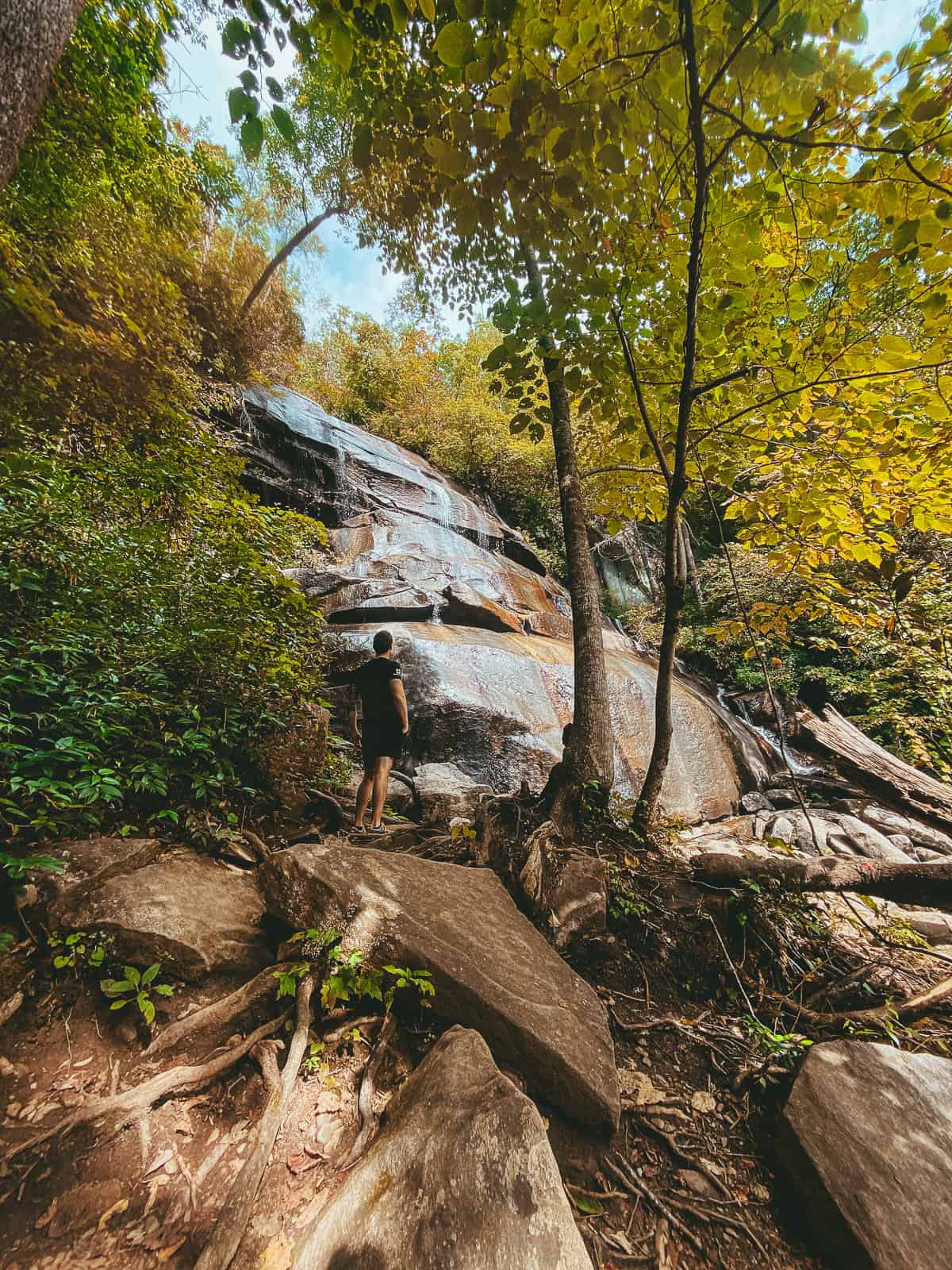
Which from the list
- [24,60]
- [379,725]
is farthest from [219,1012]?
[24,60]

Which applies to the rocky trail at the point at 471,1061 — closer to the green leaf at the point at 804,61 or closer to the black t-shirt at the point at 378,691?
the black t-shirt at the point at 378,691

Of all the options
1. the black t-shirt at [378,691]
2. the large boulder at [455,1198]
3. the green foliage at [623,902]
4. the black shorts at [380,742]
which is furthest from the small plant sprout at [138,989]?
the black t-shirt at [378,691]

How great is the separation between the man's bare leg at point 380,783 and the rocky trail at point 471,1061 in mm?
772

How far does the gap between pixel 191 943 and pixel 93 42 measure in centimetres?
977

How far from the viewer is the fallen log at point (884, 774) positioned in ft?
18.7

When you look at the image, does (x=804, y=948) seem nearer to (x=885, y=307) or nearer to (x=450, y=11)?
(x=885, y=307)

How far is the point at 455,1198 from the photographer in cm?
130

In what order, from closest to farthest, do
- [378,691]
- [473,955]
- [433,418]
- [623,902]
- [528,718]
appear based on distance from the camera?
[473,955]
[623,902]
[378,691]
[528,718]
[433,418]

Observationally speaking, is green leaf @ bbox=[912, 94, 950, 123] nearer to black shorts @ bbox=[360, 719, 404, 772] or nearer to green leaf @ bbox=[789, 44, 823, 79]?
green leaf @ bbox=[789, 44, 823, 79]

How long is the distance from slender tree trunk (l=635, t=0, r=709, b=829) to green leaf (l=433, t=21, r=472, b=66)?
688 millimetres

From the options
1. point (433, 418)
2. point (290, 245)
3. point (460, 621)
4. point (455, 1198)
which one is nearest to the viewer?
point (455, 1198)

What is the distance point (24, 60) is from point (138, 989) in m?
3.87

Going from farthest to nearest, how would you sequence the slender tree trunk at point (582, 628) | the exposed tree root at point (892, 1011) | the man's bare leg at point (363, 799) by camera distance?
the man's bare leg at point (363, 799) → the slender tree trunk at point (582, 628) → the exposed tree root at point (892, 1011)

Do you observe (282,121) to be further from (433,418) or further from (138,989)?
(433,418)
